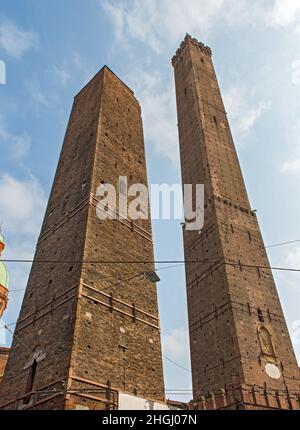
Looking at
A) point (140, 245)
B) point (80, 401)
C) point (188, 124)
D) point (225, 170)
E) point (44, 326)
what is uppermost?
point (188, 124)

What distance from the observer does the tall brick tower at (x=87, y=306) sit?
32.8 feet

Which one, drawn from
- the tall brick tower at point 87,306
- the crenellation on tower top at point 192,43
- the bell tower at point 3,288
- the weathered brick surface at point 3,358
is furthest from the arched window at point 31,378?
the crenellation on tower top at point 192,43

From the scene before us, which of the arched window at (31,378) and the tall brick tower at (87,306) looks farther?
the arched window at (31,378)

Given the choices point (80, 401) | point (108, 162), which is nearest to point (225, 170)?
point (108, 162)

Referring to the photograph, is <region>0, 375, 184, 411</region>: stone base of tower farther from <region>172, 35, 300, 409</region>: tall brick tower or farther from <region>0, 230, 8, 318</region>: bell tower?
<region>0, 230, 8, 318</region>: bell tower

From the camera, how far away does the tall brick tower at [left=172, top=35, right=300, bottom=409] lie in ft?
52.7

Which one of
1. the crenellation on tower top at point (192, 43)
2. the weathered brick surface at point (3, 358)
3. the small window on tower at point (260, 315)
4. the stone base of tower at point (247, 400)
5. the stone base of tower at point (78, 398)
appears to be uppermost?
the crenellation on tower top at point (192, 43)

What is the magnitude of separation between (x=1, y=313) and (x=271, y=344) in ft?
55.0

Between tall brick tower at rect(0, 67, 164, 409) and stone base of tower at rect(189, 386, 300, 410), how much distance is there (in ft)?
15.7

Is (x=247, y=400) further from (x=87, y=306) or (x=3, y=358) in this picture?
(x=3, y=358)

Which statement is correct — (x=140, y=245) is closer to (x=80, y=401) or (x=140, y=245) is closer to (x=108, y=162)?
(x=108, y=162)

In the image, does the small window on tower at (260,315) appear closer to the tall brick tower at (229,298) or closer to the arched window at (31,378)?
the tall brick tower at (229,298)

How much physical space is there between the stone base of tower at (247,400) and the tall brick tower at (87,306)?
4773mm
